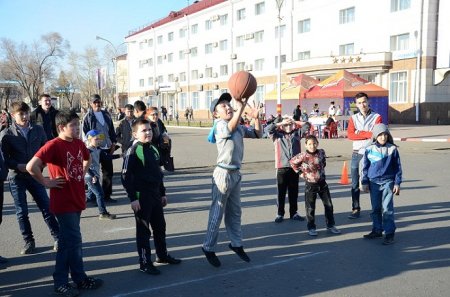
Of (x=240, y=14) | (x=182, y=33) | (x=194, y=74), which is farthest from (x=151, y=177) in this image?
(x=182, y=33)

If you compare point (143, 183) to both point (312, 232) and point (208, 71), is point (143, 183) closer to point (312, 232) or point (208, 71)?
point (312, 232)

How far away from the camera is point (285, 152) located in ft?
22.3

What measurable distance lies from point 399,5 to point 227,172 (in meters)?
33.7

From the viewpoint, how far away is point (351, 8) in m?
36.9

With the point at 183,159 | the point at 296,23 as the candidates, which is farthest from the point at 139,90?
the point at 183,159

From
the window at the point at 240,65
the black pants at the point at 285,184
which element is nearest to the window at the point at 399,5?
the window at the point at 240,65

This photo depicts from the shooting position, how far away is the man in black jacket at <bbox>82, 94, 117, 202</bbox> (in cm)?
827

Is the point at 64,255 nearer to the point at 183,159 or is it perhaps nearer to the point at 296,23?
the point at 183,159

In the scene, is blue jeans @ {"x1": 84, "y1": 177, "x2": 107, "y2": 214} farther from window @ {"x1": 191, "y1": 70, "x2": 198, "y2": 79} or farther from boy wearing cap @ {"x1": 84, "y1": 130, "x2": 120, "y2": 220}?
window @ {"x1": 191, "y1": 70, "x2": 198, "y2": 79}

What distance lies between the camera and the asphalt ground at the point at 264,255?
14.4 ft

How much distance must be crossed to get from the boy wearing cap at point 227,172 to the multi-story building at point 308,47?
18.9m

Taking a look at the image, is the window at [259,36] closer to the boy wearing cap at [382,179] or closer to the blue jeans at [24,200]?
the boy wearing cap at [382,179]

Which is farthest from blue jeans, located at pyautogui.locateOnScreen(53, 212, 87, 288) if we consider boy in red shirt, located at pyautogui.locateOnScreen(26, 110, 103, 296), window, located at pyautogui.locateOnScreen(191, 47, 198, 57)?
window, located at pyautogui.locateOnScreen(191, 47, 198, 57)

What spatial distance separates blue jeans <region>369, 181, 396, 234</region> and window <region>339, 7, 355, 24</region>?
34309 millimetres
